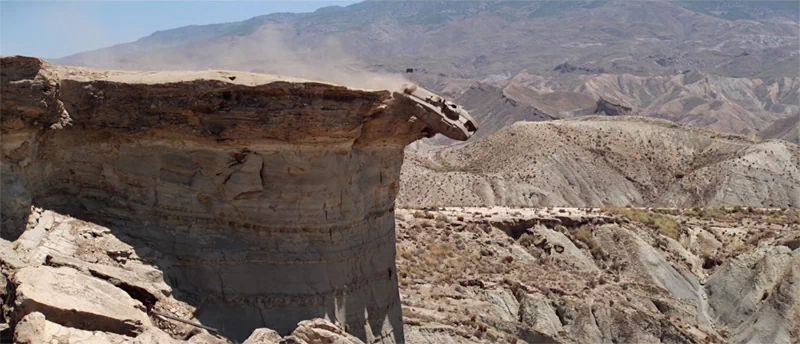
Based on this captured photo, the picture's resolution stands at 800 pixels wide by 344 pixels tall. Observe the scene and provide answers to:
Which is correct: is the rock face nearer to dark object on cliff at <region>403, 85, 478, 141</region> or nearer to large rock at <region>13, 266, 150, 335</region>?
dark object on cliff at <region>403, 85, 478, 141</region>

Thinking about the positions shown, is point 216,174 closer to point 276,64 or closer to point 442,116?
point 442,116

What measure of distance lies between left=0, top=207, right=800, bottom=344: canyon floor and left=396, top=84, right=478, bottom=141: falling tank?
5.46 m

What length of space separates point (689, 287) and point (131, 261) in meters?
28.6

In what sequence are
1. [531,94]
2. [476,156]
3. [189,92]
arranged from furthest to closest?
[531,94] < [476,156] < [189,92]

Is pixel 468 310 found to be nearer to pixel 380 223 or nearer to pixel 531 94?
pixel 380 223

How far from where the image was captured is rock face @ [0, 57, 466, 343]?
15.0 metres

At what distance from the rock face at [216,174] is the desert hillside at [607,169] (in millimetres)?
42341

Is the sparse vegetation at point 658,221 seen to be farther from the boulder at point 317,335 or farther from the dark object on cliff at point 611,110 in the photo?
the dark object on cliff at point 611,110

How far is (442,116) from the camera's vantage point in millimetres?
17172

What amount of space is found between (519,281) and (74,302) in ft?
70.9

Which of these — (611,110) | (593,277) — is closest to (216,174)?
(593,277)

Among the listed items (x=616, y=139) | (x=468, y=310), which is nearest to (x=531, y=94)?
(x=616, y=139)

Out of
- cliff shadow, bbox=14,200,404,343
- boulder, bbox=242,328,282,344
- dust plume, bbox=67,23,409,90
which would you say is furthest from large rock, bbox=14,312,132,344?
Result: dust plume, bbox=67,23,409,90

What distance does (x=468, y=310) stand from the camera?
26562mm
